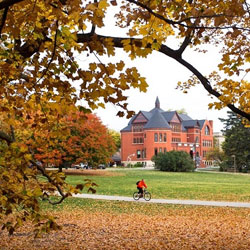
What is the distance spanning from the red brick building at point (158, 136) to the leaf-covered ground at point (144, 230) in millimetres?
66012

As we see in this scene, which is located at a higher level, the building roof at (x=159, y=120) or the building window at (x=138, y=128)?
the building roof at (x=159, y=120)

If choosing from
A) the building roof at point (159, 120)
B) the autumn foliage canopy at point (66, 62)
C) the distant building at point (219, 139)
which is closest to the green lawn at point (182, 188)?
the autumn foliage canopy at point (66, 62)

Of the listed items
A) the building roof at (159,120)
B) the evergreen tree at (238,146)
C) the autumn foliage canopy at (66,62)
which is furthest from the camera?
the building roof at (159,120)

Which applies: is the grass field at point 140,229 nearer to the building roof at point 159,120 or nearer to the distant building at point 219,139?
the building roof at point 159,120

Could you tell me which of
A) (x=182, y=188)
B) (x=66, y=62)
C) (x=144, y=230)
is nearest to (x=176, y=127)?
(x=182, y=188)

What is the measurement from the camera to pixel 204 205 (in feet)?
60.4

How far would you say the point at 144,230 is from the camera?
11266 mm

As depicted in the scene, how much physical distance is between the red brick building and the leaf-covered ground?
66012mm

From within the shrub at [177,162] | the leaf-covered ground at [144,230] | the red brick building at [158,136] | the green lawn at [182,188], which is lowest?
the leaf-covered ground at [144,230]

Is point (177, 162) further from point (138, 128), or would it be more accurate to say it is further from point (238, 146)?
point (138, 128)

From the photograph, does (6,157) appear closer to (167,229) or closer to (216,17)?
(216,17)

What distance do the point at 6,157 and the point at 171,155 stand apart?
5742 cm

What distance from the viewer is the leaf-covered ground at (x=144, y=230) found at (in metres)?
9.01

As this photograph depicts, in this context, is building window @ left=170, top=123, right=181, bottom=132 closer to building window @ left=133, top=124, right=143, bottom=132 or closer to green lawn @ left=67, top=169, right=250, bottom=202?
building window @ left=133, top=124, right=143, bottom=132
